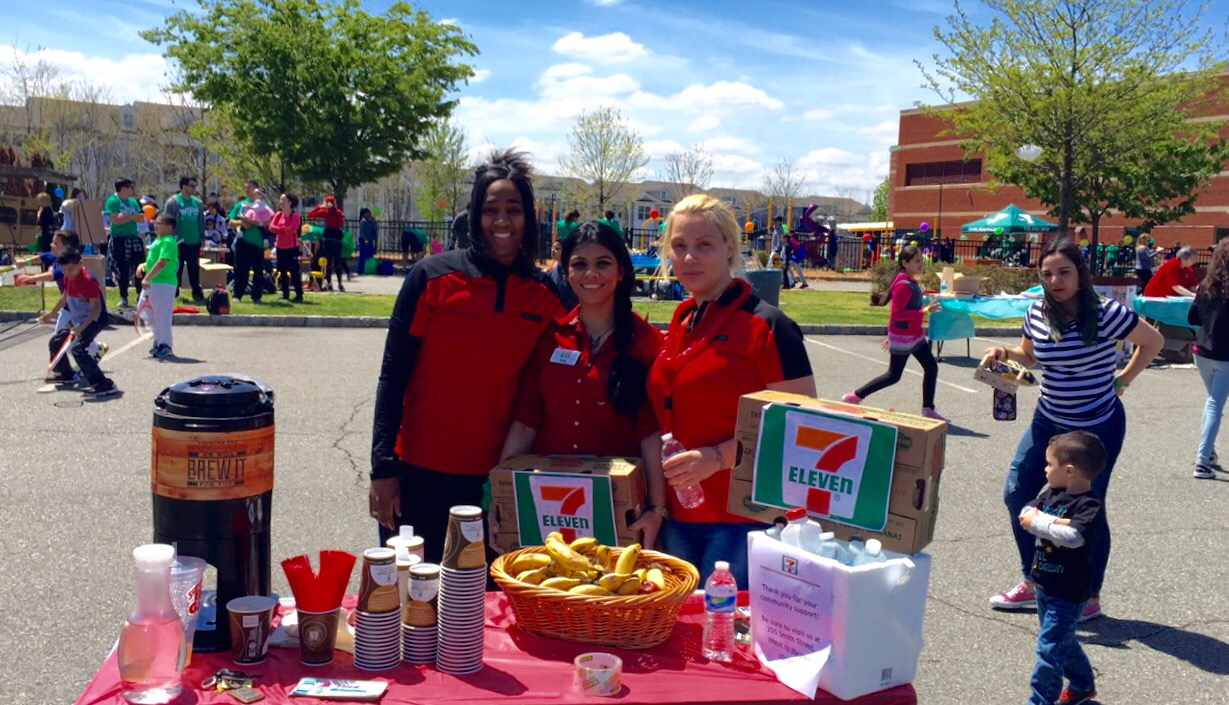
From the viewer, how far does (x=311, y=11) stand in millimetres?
30656

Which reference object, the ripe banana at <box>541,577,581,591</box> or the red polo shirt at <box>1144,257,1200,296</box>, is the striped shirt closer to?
the ripe banana at <box>541,577,581,591</box>

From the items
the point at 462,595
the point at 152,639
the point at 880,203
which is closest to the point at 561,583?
the point at 462,595

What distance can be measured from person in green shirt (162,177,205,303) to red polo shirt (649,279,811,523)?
14538mm

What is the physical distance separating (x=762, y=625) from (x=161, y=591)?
1.53 meters

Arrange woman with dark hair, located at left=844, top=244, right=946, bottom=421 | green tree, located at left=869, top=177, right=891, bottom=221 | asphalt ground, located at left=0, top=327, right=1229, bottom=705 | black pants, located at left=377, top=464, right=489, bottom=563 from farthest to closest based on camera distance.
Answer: green tree, located at left=869, top=177, right=891, bottom=221 → woman with dark hair, located at left=844, top=244, right=946, bottom=421 → asphalt ground, located at left=0, top=327, right=1229, bottom=705 → black pants, located at left=377, top=464, right=489, bottom=563

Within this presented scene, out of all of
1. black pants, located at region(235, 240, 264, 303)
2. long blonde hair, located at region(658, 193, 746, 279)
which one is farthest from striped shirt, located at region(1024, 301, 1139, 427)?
black pants, located at region(235, 240, 264, 303)

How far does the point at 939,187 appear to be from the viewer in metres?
65.2

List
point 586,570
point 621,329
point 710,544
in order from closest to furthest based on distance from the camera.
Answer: point 586,570 < point 710,544 < point 621,329

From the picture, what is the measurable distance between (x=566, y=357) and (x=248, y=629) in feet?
4.51

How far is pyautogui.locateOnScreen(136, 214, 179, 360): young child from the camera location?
11680 mm

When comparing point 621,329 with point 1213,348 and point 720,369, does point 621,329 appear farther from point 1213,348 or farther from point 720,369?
point 1213,348

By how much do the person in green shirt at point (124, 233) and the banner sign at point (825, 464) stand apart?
15.8 metres

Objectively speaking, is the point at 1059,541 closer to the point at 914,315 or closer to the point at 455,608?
the point at 455,608

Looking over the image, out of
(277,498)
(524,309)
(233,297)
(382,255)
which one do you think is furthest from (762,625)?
(382,255)
